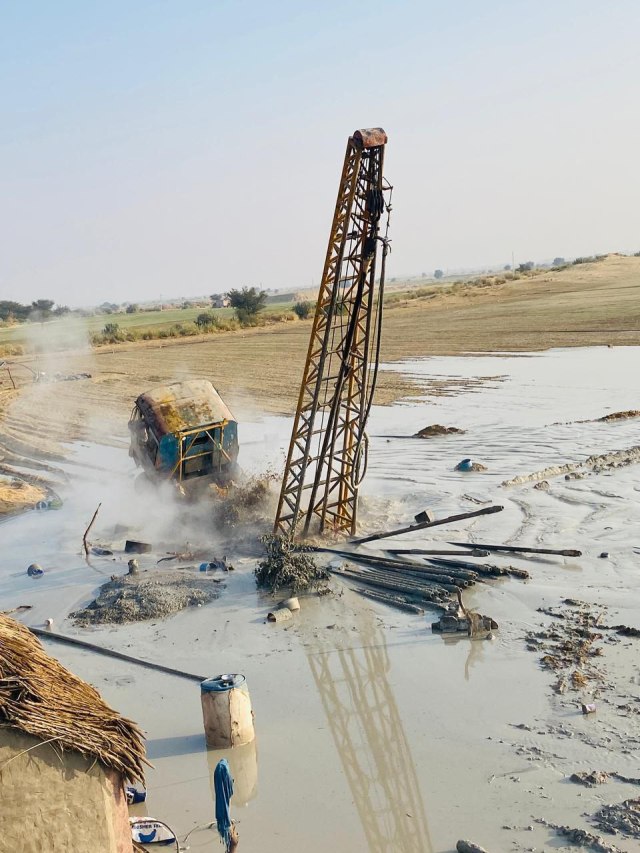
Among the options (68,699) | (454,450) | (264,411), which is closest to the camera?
(68,699)

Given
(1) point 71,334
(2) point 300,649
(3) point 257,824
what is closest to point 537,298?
(1) point 71,334

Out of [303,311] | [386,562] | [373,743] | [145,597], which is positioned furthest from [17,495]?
[303,311]

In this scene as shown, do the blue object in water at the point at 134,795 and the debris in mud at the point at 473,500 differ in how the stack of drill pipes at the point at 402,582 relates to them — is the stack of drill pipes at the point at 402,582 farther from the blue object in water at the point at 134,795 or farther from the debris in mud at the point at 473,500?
the blue object in water at the point at 134,795

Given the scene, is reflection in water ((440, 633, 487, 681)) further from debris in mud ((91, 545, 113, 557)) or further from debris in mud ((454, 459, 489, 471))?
debris in mud ((454, 459, 489, 471))

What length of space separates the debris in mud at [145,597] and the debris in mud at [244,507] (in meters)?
2.27

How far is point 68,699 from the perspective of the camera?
6.51 metres

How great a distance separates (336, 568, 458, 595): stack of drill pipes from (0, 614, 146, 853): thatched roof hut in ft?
22.2

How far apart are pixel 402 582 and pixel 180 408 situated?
585cm

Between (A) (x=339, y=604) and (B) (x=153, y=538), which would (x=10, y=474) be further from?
(A) (x=339, y=604)

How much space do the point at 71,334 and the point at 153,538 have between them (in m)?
51.9

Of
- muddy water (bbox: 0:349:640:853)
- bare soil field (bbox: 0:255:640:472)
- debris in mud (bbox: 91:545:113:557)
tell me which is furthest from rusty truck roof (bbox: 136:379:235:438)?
bare soil field (bbox: 0:255:640:472)

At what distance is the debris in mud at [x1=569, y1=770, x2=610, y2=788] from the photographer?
7.99 m

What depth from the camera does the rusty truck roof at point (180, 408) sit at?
661 inches

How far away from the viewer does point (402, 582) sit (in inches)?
521
